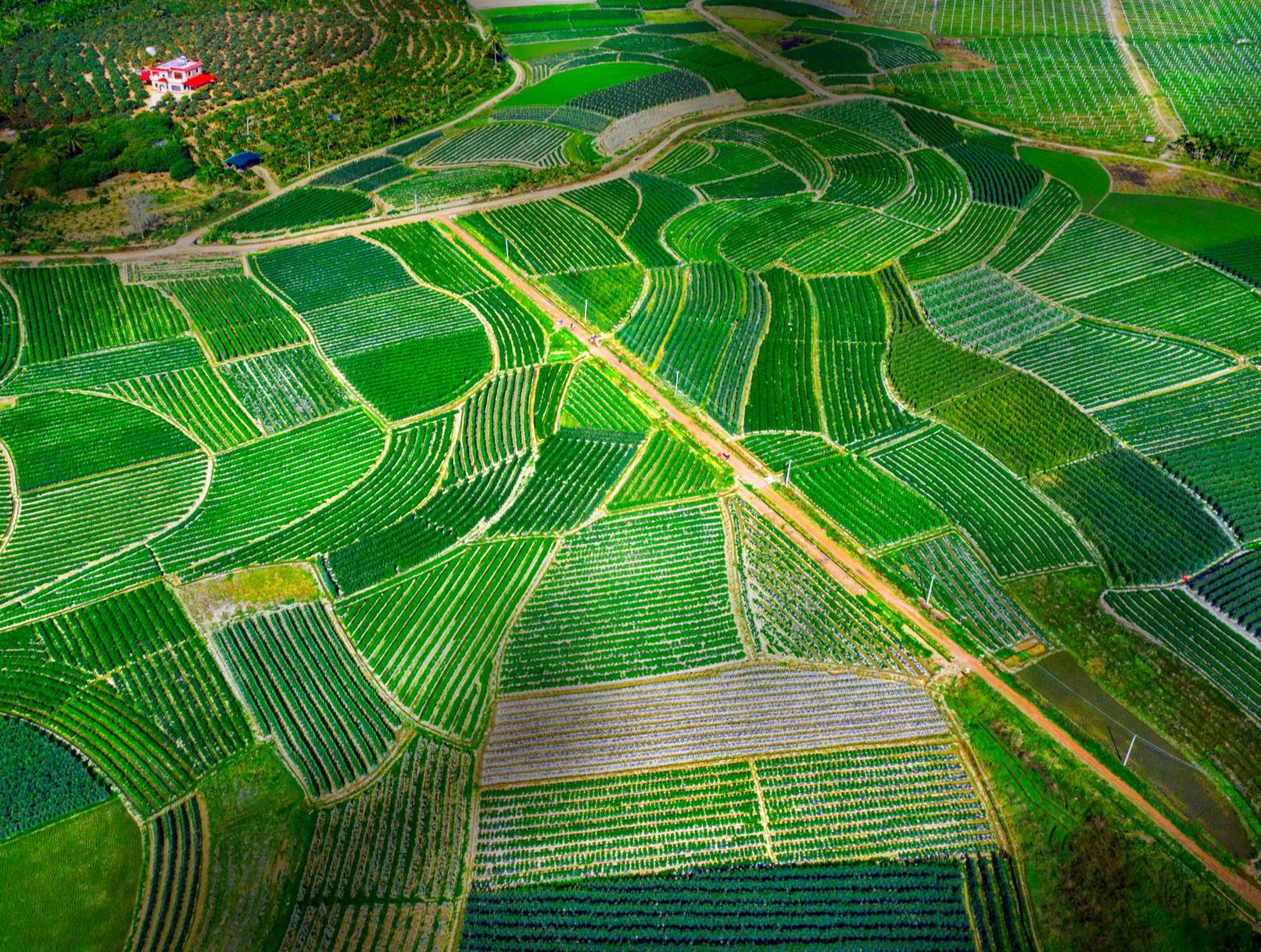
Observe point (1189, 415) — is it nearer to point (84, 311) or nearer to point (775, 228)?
point (775, 228)

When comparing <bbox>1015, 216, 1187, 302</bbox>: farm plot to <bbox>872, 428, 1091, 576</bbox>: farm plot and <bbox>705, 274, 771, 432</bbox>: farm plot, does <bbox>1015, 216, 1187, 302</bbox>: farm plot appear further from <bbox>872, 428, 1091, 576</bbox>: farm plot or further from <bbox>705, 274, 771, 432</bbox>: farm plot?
<bbox>872, 428, 1091, 576</bbox>: farm plot

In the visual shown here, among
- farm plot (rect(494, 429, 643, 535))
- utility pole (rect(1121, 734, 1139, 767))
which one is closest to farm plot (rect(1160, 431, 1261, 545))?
utility pole (rect(1121, 734, 1139, 767))

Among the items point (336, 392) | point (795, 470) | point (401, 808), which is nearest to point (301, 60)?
point (336, 392)

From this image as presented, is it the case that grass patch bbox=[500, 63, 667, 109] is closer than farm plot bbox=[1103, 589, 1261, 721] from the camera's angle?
No

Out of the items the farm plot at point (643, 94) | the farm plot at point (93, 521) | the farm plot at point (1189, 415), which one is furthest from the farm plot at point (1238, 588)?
the farm plot at point (643, 94)

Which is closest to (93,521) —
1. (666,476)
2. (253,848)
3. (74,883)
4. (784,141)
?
(74,883)

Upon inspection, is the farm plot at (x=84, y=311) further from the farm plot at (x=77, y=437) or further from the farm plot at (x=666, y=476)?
the farm plot at (x=666, y=476)
